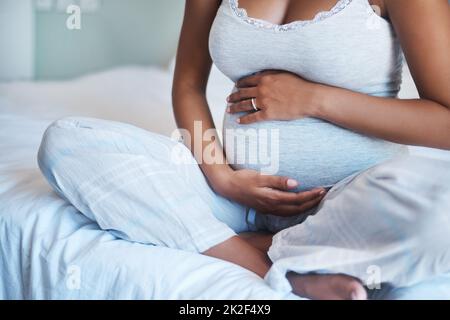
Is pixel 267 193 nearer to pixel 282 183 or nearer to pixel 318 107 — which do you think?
pixel 282 183

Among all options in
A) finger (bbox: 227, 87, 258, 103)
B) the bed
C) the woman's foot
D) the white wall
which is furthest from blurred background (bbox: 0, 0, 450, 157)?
the woman's foot

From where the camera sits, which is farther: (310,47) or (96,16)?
(96,16)

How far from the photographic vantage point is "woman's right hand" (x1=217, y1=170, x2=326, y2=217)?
85cm

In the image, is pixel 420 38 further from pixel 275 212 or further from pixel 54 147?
pixel 54 147

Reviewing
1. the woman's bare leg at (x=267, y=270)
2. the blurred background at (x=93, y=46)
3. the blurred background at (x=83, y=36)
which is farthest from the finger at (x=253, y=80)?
the blurred background at (x=83, y=36)

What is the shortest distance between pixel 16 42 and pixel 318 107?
5.07ft

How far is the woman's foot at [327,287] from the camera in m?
0.65

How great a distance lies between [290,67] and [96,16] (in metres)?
1.39

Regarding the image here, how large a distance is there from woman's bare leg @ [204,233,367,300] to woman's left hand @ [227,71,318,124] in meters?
0.18

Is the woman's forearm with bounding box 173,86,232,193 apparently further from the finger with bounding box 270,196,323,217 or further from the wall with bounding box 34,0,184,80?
the wall with bounding box 34,0,184,80

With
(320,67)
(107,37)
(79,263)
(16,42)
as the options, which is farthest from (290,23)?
(16,42)

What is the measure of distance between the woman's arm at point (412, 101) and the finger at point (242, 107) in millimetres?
81

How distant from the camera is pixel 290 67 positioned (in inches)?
34.6
